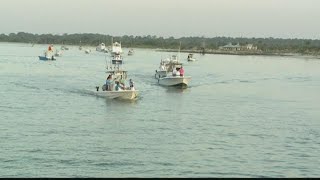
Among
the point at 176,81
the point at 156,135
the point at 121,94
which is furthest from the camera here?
the point at 176,81

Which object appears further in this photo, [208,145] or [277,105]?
[277,105]

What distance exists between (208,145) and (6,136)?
9.72 meters

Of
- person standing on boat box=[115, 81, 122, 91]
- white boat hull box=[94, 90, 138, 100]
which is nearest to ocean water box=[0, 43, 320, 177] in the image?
white boat hull box=[94, 90, 138, 100]

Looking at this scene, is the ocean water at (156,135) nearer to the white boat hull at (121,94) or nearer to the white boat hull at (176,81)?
the white boat hull at (121,94)

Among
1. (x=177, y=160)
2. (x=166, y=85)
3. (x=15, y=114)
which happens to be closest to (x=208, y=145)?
(x=177, y=160)

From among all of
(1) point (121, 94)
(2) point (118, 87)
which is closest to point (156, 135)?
(1) point (121, 94)

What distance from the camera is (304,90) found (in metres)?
69.4

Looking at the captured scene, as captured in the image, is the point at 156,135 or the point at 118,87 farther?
the point at 118,87

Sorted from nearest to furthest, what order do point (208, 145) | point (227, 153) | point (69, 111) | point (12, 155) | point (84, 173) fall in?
1. point (84, 173)
2. point (12, 155)
3. point (227, 153)
4. point (208, 145)
5. point (69, 111)

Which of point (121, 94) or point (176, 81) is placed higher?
point (121, 94)

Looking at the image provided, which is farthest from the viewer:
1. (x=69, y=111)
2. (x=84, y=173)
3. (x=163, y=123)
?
(x=69, y=111)

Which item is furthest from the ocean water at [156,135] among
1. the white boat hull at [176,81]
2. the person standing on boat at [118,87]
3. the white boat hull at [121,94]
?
the white boat hull at [176,81]

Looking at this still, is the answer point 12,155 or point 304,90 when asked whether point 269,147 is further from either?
point 304,90

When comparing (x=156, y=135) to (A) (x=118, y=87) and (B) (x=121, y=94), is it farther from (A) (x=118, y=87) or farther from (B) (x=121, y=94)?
(A) (x=118, y=87)
